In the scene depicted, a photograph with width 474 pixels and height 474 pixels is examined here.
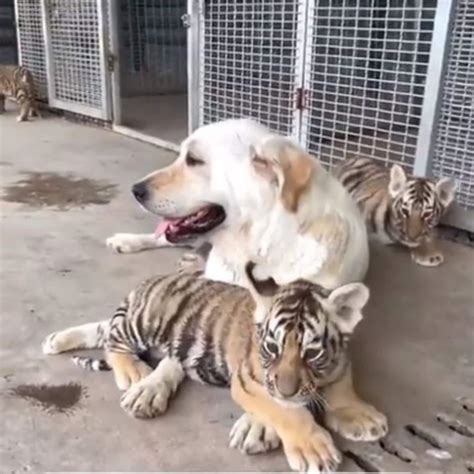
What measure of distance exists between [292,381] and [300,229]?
0.67 meters

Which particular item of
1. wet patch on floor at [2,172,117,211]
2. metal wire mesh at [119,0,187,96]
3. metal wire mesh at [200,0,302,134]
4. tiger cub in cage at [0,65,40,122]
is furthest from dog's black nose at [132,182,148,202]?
metal wire mesh at [119,0,187,96]

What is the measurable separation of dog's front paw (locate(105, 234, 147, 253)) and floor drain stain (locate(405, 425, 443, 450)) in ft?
5.28

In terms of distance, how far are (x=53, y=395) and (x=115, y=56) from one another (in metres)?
4.48

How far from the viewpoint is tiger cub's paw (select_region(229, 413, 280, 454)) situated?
1585 millimetres

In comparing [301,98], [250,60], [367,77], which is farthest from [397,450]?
[250,60]

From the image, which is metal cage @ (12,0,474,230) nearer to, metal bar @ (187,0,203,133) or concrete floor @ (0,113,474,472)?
metal bar @ (187,0,203,133)

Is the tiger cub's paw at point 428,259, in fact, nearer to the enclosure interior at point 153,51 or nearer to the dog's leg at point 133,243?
the dog's leg at point 133,243

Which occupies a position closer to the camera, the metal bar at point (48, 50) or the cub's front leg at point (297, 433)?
the cub's front leg at point (297, 433)

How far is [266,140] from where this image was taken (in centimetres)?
196

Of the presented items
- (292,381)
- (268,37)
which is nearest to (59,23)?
(268,37)

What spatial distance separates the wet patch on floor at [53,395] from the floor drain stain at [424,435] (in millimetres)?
916

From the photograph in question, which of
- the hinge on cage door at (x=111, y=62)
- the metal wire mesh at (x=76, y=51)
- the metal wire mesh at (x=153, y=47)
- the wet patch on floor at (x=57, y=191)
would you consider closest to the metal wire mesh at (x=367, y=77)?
the wet patch on floor at (x=57, y=191)

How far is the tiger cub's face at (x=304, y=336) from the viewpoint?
1.48 metres

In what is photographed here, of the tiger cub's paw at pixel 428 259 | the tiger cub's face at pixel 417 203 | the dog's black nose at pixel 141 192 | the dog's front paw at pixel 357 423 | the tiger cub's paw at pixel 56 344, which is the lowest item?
the tiger cub's paw at pixel 428 259
